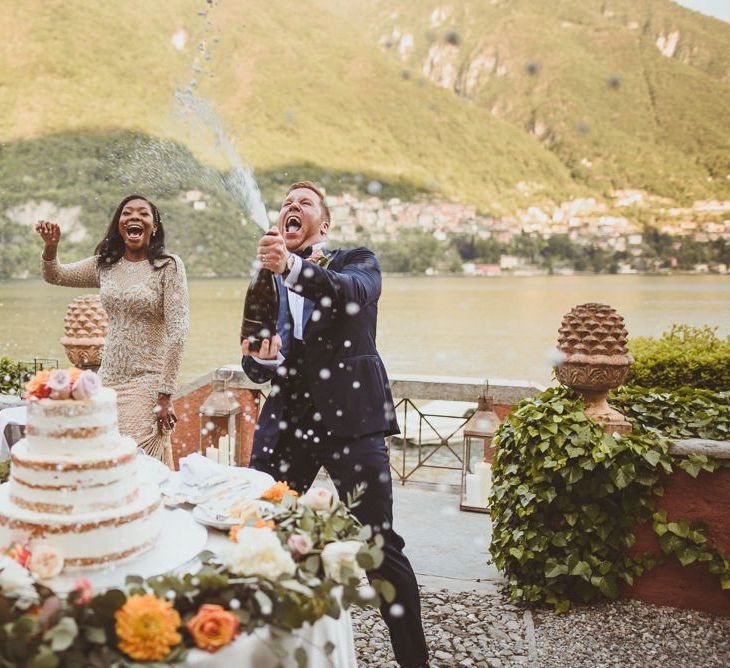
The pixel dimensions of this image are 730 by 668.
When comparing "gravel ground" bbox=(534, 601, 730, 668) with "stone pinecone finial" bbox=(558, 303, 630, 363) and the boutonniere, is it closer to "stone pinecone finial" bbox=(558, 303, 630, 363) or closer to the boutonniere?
"stone pinecone finial" bbox=(558, 303, 630, 363)

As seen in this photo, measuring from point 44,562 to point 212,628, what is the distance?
421mm

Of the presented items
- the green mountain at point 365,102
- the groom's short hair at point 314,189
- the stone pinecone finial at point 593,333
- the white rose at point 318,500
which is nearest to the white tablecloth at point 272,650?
the white rose at point 318,500

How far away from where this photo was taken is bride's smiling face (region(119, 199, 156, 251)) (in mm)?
3197

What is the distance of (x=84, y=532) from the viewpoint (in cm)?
157

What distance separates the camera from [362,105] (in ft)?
176

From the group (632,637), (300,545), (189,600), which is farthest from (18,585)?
(632,637)

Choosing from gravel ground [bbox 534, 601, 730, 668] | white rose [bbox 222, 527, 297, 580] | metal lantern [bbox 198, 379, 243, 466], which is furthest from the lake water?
white rose [bbox 222, 527, 297, 580]

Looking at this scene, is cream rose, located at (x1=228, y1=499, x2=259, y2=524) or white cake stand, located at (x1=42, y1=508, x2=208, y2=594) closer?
white cake stand, located at (x1=42, y1=508, x2=208, y2=594)

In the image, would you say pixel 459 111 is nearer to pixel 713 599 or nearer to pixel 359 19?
pixel 359 19

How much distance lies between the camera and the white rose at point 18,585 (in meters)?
1.40

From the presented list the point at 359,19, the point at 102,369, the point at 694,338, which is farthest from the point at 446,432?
the point at 359,19

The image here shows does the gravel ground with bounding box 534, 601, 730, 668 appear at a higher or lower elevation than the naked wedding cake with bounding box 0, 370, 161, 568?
lower

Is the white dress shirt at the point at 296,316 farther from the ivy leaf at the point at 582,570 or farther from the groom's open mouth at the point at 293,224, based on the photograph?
the ivy leaf at the point at 582,570

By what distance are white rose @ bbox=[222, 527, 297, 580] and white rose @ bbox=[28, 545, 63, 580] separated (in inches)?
14.6
